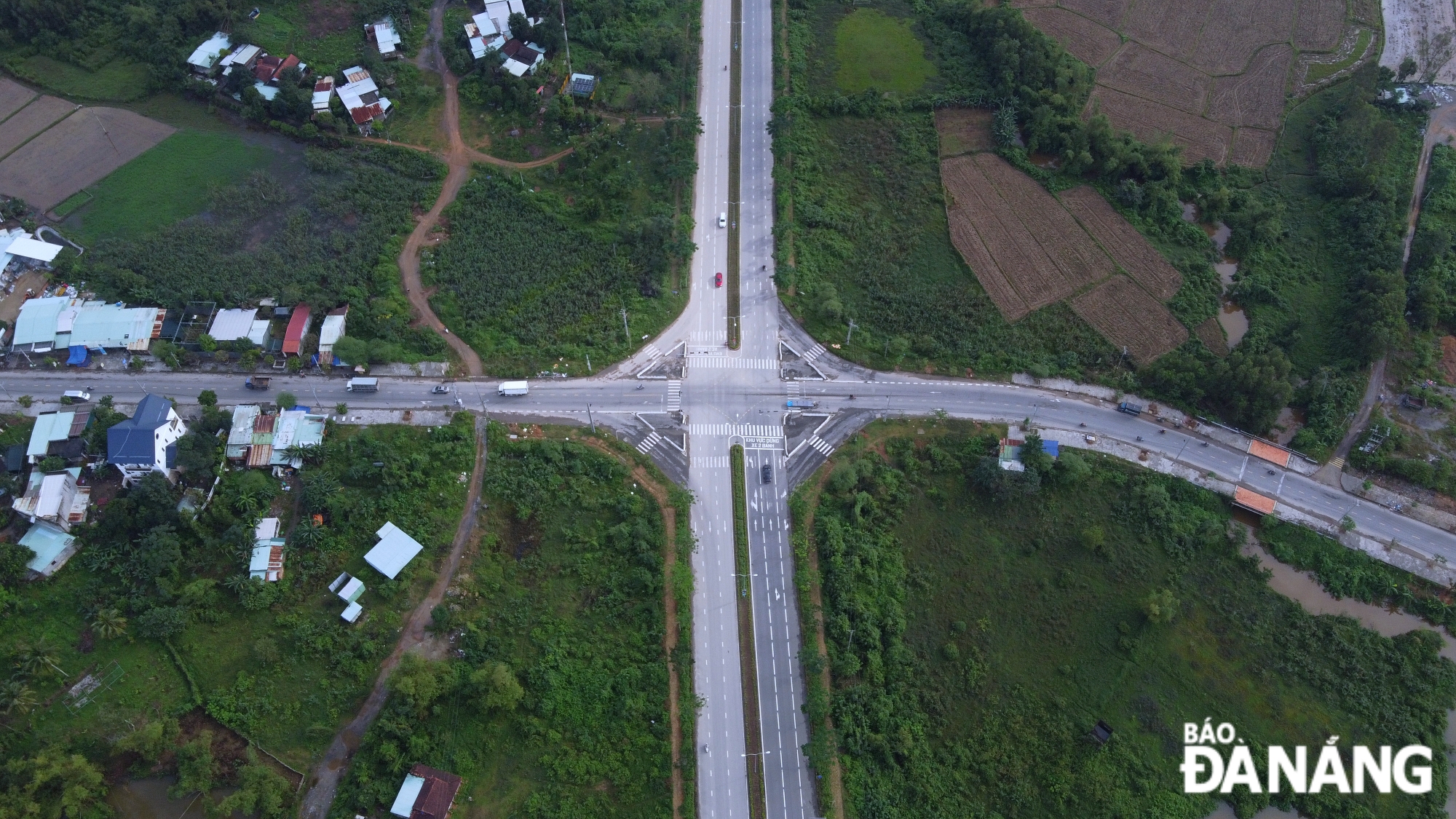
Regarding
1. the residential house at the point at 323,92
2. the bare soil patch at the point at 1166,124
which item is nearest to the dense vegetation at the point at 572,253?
the residential house at the point at 323,92

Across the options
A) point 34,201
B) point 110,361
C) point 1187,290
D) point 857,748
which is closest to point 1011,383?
point 1187,290

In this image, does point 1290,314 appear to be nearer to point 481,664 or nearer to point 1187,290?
point 1187,290

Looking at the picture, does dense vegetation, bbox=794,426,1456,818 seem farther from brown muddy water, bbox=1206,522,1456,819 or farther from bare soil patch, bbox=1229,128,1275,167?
bare soil patch, bbox=1229,128,1275,167

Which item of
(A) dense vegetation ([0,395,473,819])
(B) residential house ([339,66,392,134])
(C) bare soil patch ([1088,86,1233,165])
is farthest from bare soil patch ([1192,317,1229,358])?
(B) residential house ([339,66,392,134])

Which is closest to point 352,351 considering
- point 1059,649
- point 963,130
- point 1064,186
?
point 1059,649

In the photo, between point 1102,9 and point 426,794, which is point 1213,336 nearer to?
point 1102,9

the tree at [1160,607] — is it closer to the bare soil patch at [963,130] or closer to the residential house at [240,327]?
the bare soil patch at [963,130]
